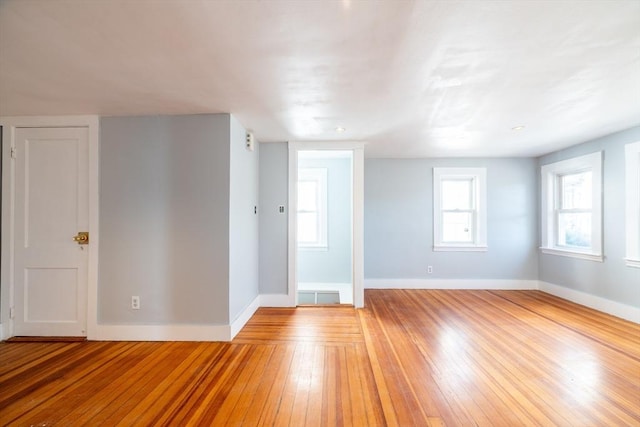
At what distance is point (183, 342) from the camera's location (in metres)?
2.72

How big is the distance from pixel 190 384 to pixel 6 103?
2.94 meters

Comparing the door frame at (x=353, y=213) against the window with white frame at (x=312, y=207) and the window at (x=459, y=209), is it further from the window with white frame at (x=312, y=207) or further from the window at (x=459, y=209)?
the window at (x=459, y=209)

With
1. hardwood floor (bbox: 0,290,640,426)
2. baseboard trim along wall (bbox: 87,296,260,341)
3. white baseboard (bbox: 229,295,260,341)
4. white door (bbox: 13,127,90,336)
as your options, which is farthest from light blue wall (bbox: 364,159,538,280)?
white door (bbox: 13,127,90,336)

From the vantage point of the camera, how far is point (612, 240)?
349cm

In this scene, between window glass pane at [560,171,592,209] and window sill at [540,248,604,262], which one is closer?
window sill at [540,248,604,262]

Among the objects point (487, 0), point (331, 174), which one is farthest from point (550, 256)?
point (487, 0)

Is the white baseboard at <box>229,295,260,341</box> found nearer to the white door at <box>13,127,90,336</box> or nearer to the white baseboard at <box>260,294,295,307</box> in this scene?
the white baseboard at <box>260,294,295,307</box>

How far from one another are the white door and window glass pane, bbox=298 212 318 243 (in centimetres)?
322

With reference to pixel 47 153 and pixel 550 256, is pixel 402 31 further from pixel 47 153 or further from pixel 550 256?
pixel 550 256

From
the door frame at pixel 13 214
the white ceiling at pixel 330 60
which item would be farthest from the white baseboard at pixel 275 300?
the white ceiling at pixel 330 60

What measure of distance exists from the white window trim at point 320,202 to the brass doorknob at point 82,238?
3.16m

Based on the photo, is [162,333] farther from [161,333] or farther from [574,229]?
[574,229]

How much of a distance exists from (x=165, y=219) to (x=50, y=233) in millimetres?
1172

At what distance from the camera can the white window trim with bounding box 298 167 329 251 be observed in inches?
204
